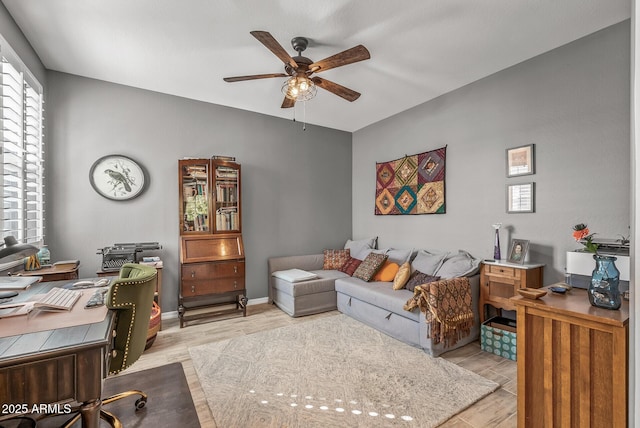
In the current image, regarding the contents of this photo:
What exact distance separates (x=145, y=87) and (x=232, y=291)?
2.75 m

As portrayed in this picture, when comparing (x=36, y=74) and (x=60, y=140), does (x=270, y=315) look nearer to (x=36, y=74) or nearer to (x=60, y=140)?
(x=60, y=140)

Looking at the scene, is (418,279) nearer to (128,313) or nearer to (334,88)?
(334,88)

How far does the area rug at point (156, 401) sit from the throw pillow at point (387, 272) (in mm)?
2476

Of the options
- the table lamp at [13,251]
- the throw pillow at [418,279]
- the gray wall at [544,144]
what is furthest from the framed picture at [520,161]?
the table lamp at [13,251]

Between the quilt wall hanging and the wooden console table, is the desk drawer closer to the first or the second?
the wooden console table

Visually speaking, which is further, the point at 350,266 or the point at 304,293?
the point at 350,266

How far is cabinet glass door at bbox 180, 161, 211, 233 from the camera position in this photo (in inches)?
151

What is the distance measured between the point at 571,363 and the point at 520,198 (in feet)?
6.45

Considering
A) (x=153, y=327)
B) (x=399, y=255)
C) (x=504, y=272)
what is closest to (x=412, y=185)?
(x=399, y=255)

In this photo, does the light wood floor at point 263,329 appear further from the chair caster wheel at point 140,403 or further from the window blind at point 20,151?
the window blind at point 20,151

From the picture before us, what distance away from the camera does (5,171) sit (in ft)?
7.95

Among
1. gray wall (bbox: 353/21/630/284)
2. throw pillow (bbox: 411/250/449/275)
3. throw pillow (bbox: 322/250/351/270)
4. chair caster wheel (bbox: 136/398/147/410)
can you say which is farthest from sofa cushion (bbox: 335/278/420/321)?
chair caster wheel (bbox: 136/398/147/410)

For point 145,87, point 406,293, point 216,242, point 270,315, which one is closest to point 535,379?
point 406,293

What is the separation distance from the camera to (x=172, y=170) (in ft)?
13.0
